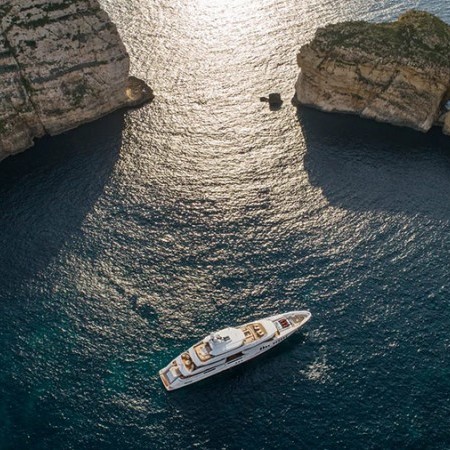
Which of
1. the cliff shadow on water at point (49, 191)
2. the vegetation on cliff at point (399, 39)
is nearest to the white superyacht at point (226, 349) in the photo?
the cliff shadow on water at point (49, 191)

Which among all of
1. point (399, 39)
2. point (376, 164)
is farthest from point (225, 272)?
point (399, 39)

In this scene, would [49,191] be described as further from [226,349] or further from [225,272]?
[226,349]

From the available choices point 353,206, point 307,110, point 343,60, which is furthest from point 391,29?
point 353,206

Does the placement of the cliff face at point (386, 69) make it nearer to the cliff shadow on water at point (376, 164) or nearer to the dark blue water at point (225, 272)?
the cliff shadow on water at point (376, 164)

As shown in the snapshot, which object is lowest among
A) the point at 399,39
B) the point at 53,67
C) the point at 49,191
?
the point at 49,191

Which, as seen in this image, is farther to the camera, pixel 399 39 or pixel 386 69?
pixel 399 39

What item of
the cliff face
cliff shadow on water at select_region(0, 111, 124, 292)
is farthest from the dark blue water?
the cliff face
